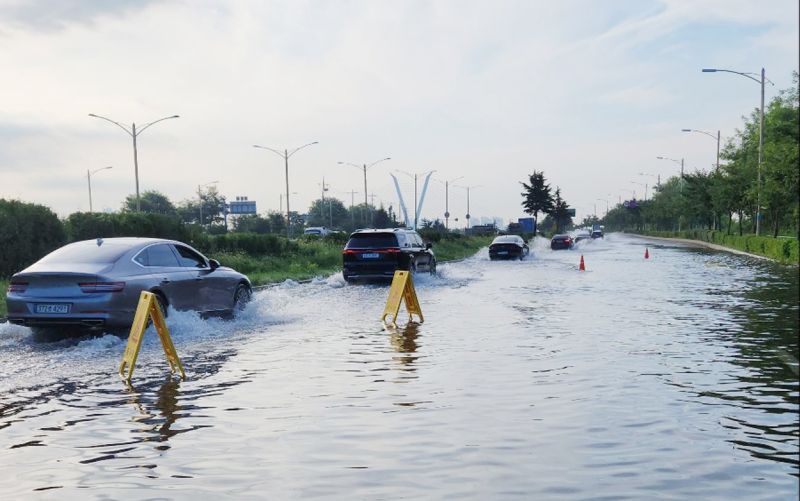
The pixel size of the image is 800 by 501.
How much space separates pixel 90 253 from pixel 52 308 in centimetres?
120

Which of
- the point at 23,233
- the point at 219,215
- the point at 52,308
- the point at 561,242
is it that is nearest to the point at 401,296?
the point at 52,308

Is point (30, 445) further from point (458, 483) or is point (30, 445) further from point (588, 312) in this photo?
point (588, 312)

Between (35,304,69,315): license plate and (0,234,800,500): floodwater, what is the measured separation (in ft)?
1.83

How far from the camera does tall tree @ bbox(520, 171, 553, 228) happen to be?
12612 cm

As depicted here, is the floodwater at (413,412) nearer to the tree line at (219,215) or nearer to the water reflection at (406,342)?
the water reflection at (406,342)

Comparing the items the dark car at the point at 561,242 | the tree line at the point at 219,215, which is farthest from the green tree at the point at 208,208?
the dark car at the point at 561,242

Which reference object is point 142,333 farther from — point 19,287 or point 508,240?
point 508,240

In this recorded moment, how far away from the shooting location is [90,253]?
12.2m

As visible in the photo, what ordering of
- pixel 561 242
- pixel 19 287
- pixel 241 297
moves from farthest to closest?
pixel 561 242
pixel 241 297
pixel 19 287

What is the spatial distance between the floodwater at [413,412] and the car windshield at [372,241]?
9.83 m

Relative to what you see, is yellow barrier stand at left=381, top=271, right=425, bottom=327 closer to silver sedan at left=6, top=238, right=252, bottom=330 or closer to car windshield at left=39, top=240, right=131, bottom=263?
silver sedan at left=6, top=238, right=252, bottom=330

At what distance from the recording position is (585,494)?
16.5ft

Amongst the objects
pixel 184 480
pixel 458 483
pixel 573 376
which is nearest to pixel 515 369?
pixel 573 376

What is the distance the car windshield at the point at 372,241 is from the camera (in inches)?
950
